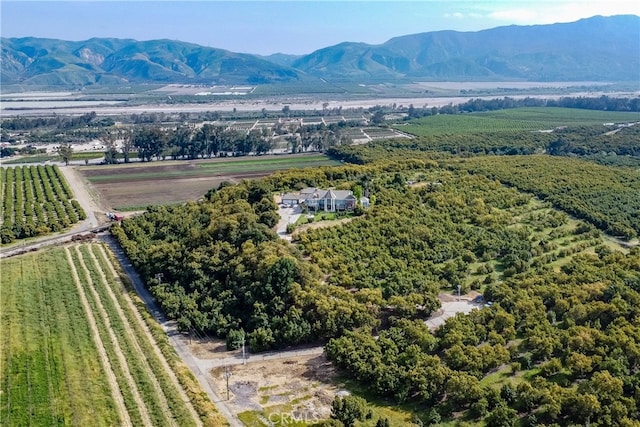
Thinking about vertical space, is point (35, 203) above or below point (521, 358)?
above

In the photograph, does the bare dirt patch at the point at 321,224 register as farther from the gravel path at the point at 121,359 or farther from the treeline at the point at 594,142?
the treeline at the point at 594,142

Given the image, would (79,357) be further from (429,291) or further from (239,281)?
(429,291)

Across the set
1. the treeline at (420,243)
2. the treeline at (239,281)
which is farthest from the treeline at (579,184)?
the treeline at (239,281)

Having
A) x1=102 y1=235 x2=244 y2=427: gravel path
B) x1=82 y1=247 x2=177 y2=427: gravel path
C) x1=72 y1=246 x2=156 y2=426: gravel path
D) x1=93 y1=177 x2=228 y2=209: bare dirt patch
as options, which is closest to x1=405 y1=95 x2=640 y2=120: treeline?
x1=93 y1=177 x2=228 y2=209: bare dirt patch

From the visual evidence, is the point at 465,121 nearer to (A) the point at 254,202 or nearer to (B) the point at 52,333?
(A) the point at 254,202

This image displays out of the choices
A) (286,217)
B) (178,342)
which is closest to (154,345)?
(178,342)
